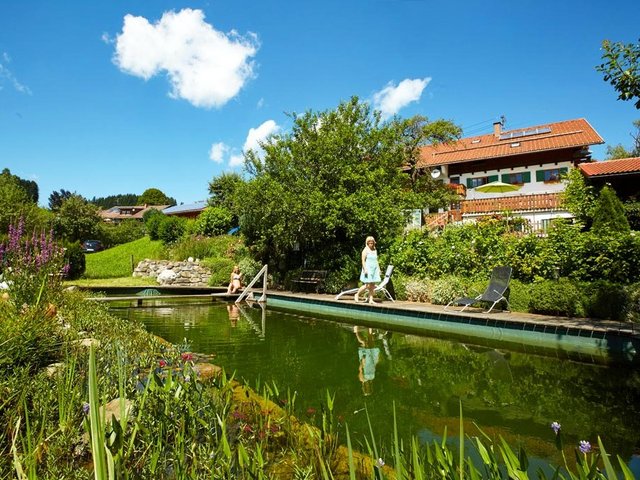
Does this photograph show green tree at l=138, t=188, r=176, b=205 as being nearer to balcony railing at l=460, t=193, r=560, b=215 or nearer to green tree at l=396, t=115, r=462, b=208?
green tree at l=396, t=115, r=462, b=208

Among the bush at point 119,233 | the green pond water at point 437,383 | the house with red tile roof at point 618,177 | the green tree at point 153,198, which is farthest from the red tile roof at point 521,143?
the green tree at point 153,198

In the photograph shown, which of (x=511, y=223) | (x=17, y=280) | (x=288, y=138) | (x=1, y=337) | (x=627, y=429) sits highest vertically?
(x=288, y=138)

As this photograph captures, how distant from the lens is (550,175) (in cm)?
2627

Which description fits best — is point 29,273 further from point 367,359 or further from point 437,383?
point 437,383

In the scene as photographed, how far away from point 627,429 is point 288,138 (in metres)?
14.0

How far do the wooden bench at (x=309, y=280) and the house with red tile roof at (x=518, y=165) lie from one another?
9596 mm

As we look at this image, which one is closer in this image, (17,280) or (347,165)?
(17,280)

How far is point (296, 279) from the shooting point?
642 inches

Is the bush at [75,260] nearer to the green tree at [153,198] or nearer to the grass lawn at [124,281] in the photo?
the grass lawn at [124,281]

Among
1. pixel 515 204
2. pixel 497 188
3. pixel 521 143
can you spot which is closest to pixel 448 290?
pixel 497 188

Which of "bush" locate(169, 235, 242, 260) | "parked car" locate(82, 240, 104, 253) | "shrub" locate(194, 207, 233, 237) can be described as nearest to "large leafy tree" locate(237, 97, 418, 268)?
"bush" locate(169, 235, 242, 260)

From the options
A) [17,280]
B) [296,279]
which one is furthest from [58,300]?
[296,279]

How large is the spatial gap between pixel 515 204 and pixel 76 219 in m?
31.1

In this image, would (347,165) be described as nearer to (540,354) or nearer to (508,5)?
(508,5)
